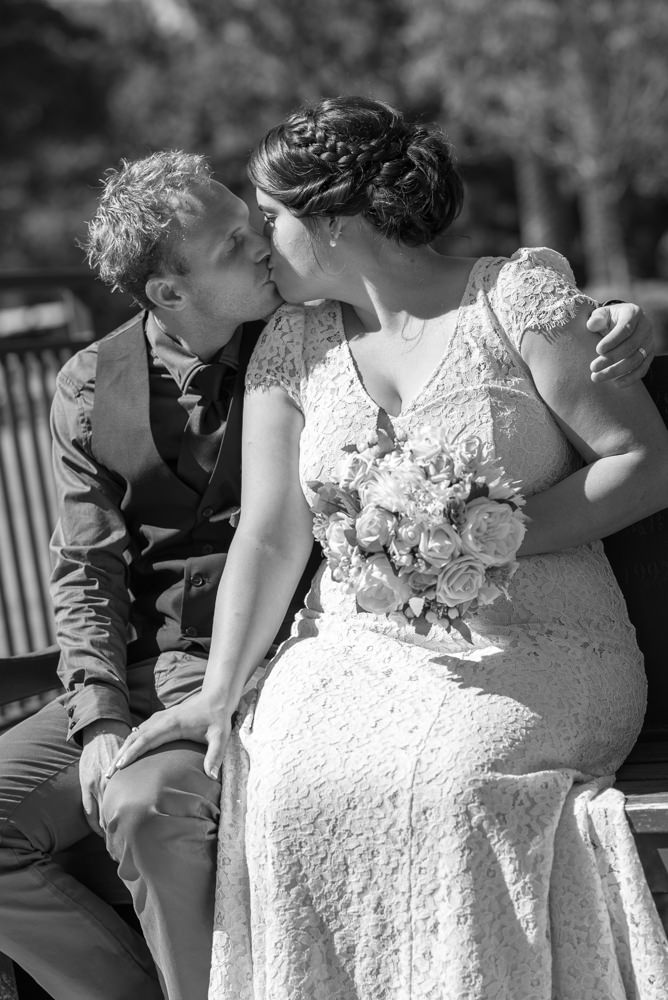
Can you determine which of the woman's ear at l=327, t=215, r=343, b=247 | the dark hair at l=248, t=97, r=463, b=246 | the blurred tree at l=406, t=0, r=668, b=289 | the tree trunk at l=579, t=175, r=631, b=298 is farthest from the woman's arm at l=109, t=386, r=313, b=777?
the tree trunk at l=579, t=175, r=631, b=298

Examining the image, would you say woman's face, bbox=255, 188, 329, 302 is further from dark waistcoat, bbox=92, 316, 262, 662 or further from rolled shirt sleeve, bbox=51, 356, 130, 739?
rolled shirt sleeve, bbox=51, 356, 130, 739

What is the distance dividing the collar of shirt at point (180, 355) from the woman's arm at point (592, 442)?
84cm

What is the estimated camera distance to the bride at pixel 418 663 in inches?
97.4

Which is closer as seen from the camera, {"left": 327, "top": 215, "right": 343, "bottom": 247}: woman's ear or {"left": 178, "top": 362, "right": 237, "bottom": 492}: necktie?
{"left": 327, "top": 215, "right": 343, "bottom": 247}: woman's ear

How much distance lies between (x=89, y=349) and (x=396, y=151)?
1.03m

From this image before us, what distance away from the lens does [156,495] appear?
3359 mm

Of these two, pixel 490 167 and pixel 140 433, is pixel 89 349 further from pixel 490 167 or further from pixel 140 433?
pixel 490 167

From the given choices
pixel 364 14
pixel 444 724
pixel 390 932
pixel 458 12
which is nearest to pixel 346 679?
pixel 444 724

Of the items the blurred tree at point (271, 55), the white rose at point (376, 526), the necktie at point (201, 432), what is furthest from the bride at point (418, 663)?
the blurred tree at point (271, 55)

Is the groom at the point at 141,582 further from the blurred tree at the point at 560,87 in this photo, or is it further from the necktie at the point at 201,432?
the blurred tree at the point at 560,87

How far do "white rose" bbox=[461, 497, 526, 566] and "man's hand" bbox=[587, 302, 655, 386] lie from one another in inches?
19.0

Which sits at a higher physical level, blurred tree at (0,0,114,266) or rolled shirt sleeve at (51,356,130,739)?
blurred tree at (0,0,114,266)

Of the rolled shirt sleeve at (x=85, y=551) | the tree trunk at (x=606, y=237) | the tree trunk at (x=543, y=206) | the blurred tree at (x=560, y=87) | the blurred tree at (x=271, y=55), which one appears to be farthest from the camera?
the tree trunk at (x=543, y=206)

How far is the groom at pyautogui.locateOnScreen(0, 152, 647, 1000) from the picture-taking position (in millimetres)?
2775
